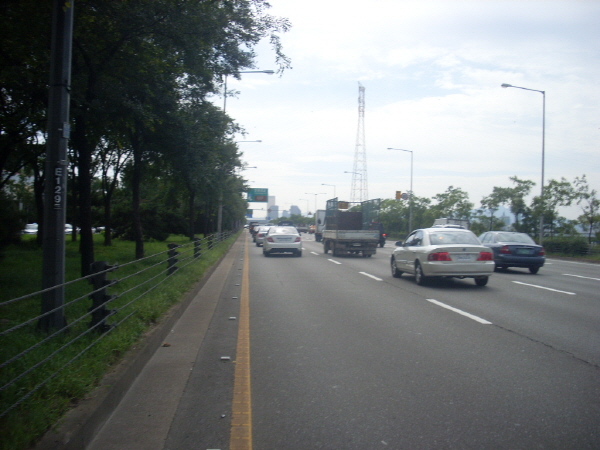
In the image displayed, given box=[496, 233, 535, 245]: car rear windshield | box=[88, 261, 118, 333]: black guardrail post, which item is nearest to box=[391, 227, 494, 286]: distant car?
box=[496, 233, 535, 245]: car rear windshield

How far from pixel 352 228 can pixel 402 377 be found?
25.9m

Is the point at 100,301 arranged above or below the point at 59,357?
above

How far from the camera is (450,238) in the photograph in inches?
570

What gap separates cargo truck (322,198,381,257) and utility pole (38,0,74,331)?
2094 centimetres

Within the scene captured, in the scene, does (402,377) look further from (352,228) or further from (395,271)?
(352,228)

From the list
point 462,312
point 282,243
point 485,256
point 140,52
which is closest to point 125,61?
point 140,52

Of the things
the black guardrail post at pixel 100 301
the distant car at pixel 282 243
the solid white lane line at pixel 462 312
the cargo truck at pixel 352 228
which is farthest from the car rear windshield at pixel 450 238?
the distant car at pixel 282 243

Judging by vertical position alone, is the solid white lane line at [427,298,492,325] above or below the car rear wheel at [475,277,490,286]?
below

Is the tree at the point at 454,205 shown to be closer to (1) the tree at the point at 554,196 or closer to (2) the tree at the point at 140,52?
(1) the tree at the point at 554,196

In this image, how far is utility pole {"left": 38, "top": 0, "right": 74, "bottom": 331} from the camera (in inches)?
261

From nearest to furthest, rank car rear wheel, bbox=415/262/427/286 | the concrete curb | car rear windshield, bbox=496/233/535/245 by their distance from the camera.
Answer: the concrete curb → car rear wheel, bbox=415/262/427/286 → car rear windshield, bbox=496/233/535/245

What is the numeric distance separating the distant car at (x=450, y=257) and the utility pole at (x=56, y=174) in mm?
9677

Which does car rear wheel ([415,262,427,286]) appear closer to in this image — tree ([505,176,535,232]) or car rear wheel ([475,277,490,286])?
car rear wheel ([475,277,490,286])

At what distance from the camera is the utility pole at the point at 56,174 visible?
21.7ft
